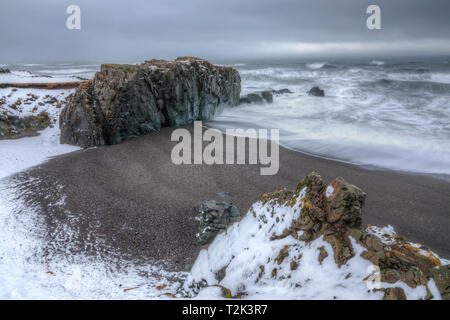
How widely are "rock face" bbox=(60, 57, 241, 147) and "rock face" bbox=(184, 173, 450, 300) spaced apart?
26.8ft

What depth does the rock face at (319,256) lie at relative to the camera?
7.52ft

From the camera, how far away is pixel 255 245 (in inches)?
143

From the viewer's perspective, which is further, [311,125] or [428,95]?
[428,95]

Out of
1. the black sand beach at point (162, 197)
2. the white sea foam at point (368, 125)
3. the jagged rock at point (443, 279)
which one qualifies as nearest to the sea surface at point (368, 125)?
the white sea foam at point (368, 125)

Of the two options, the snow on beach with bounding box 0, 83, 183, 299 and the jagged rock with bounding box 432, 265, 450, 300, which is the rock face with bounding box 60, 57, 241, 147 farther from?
the jagged rock with bounding box 432, 265, 450, 300

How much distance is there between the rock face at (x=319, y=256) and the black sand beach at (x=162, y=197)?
1306mm

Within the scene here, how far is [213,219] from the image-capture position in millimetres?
5105

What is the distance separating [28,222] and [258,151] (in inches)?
300

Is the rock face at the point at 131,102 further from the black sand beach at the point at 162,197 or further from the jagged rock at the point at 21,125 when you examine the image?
the jagged rock at the point at 21,125

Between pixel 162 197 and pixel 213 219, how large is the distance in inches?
82.5
